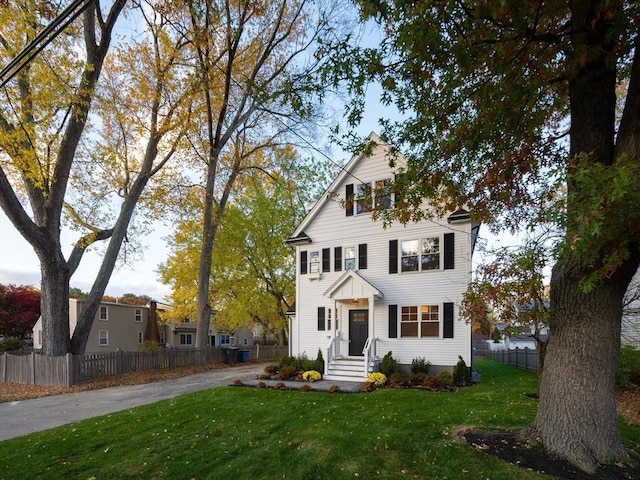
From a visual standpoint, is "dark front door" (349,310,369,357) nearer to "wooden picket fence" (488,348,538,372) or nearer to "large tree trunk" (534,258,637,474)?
"wooden picket fence" (488,348,538,372)

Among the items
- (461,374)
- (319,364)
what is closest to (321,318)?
(319,364)

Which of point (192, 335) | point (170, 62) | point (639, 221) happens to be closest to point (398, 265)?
point (639, 221)

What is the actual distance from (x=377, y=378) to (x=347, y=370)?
1793 mm

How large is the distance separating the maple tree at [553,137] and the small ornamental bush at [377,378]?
6940 millimetres

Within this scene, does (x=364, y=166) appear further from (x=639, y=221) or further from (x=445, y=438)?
(x=639, y=221)

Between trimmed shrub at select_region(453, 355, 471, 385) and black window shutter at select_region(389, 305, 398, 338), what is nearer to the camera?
trimmed shrub at select_region(453, 355, 471, 385)

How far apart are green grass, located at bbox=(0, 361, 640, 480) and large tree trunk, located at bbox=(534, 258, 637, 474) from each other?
2.54 ft

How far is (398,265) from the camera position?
14.7 m

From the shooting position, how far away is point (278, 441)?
646 cm

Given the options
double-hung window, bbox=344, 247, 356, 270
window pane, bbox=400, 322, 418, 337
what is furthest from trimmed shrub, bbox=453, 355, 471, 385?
double-hung window, bbox=344, 247, 356, 270

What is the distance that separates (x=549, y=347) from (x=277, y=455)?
14.1 ft

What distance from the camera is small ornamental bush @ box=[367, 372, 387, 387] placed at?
481 inches

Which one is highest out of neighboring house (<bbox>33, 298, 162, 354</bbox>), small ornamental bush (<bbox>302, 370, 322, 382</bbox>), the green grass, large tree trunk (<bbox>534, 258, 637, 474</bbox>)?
large tree trunk (<bbox>534, 258, 637, 474</bbox>)

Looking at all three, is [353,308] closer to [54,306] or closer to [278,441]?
[278,441]
